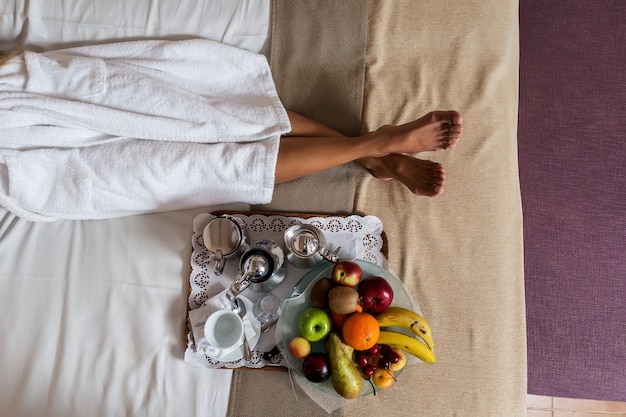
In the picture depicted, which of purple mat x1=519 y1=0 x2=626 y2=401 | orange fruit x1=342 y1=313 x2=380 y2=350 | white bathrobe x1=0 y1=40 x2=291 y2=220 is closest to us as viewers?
orange fruit x1=342 y1=313 x2=380 y2=350

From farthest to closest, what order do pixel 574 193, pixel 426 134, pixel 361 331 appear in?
pixel 574 193
pixel 426 134
pixel 361 331

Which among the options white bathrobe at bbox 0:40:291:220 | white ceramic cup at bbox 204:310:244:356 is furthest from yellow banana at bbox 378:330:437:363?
white bathrobe at bbox 0:40:291:220

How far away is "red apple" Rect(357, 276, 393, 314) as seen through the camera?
1.02 meters

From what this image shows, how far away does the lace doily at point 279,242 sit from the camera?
44.4 inches

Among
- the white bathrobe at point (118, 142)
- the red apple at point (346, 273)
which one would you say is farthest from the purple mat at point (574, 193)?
the white bathrobe at point (118, 142)

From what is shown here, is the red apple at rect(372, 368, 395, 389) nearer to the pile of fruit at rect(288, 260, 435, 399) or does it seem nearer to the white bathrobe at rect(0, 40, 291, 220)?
the pile of fruit at rect(288, 260, 435, 399)

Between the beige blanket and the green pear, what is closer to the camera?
the green pear

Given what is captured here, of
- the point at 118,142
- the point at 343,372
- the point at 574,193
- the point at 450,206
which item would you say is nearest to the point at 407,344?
the point at 343,372

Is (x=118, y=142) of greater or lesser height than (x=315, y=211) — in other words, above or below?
above

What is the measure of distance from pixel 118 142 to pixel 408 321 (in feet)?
2.67

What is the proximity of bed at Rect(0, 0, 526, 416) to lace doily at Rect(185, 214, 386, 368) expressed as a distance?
0.10 feet

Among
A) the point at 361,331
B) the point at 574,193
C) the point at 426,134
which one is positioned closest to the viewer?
the point at 361,331

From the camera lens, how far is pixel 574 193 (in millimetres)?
1239

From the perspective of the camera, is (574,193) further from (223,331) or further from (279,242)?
(223,331)
